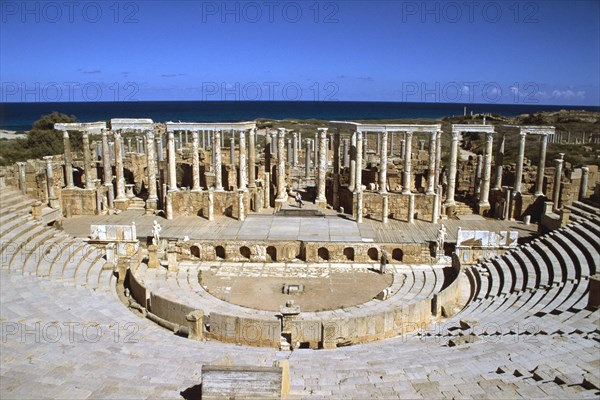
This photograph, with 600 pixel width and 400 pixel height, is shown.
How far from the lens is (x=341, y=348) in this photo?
15.1 metres

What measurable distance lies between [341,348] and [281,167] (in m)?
17.4

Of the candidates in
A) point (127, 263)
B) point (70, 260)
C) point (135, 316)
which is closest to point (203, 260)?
point (127, 263)

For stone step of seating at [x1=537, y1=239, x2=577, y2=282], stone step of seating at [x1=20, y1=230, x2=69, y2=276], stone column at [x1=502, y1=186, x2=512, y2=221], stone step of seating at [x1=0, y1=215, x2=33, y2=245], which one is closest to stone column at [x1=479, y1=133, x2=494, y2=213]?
stone column at [x1=502, y1=186, x2=512, y2=221]

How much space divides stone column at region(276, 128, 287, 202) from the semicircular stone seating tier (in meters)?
12.9

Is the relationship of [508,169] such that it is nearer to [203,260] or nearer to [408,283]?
[408,283]

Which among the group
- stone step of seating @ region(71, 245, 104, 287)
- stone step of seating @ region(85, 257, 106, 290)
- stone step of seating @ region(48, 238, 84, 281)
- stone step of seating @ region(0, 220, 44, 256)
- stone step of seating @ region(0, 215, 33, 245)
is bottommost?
stone step of seating @ region(85, 257, 106, 290)

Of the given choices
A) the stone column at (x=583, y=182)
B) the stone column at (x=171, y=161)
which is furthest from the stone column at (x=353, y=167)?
the stone column at (x=583, y=182)

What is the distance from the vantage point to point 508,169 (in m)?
34.4

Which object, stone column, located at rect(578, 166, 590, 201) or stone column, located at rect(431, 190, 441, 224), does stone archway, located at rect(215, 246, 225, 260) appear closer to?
stone column, located at rect(431, 190, 441, 224)

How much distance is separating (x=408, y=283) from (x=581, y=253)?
255 inches

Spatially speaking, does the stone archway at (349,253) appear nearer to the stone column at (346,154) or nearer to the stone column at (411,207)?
the stone column at (411,207)

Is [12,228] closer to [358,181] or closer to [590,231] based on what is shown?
[358,181]

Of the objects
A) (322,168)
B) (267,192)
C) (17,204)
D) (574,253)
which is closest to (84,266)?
(17,204)

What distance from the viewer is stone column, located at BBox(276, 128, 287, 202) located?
1216 inches
